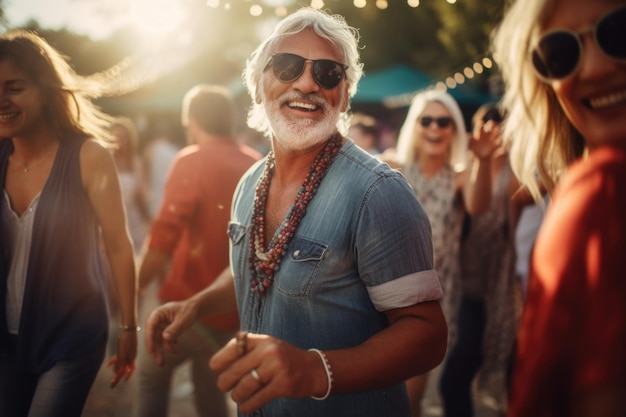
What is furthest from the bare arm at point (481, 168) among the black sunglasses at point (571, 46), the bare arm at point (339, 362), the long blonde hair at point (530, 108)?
the black sunglasses at point (571, 46)

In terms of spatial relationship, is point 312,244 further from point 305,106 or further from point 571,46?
point 571,46

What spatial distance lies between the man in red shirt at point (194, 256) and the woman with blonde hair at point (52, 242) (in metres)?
0.79

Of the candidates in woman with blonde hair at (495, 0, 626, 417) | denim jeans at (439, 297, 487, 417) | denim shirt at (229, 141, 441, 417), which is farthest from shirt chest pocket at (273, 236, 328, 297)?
denim jeans at (439, 297, 487, 417)

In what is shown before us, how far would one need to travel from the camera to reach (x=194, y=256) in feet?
12.1

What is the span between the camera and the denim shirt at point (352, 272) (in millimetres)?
1719

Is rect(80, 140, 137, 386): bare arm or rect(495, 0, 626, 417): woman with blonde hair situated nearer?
rect(495, 0, 626, 417): woman with blonde hair

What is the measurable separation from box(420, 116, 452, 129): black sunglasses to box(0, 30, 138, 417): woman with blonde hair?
2458 millimetres

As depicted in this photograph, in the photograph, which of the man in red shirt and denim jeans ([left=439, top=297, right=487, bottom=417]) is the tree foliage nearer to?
the man in red shirt

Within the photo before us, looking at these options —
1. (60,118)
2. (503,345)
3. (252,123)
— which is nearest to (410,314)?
(252,123)

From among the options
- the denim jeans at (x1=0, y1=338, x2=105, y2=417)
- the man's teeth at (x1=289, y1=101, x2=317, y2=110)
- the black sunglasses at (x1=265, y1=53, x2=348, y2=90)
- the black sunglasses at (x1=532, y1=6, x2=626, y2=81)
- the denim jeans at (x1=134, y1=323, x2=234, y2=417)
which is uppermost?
the black sunglasses at (x1=265, y1=53, x2=348, y2=90)

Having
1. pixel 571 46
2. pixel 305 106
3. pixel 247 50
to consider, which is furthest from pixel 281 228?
pixel 247 50

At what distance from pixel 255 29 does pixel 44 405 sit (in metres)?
33.4

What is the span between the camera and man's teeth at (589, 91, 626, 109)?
1.18 metres

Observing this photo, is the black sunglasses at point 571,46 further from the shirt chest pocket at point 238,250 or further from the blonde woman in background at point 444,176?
the blonde woman in background at point 444,176
